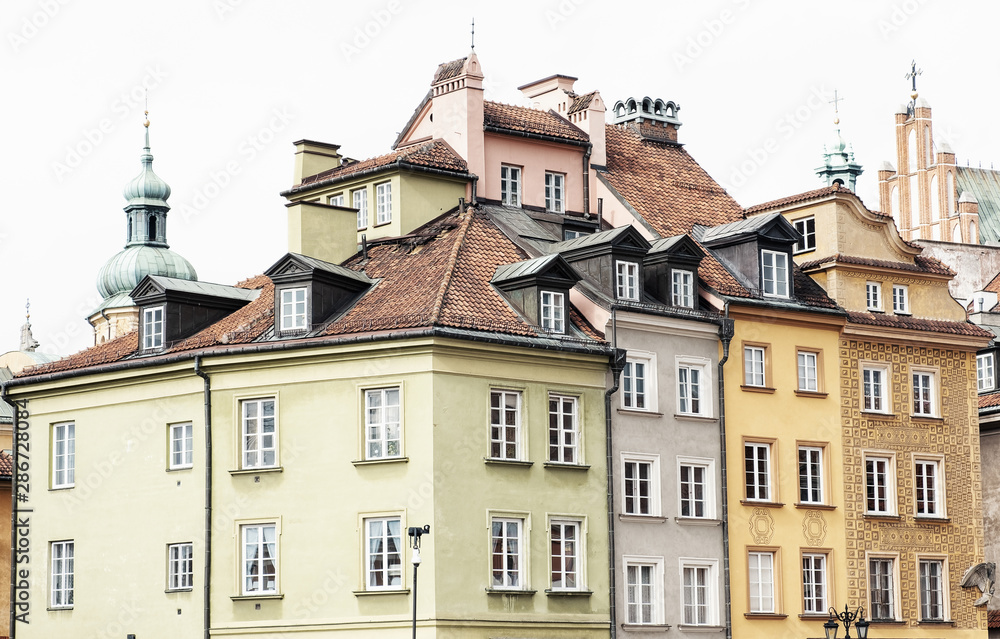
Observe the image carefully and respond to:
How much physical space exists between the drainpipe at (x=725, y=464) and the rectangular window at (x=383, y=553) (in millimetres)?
10110

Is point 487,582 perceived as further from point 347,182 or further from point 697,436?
point 347,182

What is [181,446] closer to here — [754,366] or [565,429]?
[565,429]

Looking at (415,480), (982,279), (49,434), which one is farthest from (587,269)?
(982,279)

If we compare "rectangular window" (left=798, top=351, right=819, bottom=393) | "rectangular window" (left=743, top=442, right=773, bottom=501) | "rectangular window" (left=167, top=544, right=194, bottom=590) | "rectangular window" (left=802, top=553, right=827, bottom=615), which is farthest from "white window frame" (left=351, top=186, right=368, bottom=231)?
"rectangular window" (left=802, top=553, right=827, bottom=615)

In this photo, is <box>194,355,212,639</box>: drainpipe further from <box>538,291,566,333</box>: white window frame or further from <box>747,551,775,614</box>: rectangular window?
<box>747,551,775,614</box>: rectangular window

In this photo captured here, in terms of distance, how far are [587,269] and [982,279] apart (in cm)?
4373

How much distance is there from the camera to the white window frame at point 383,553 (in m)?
45.8

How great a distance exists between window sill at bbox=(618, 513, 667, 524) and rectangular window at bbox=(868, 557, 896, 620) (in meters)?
7.96

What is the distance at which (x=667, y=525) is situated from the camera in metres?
50.2

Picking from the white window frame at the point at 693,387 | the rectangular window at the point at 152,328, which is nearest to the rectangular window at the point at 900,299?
the white window frame at the point at 693,387

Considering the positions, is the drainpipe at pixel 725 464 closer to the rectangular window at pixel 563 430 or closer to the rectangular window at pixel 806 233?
the rectangular window at pixel 563 430

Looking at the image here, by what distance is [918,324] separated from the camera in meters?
56.8

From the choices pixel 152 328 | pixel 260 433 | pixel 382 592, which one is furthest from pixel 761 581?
pixel 152 328

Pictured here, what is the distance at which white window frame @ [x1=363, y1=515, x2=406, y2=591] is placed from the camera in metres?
45.8
